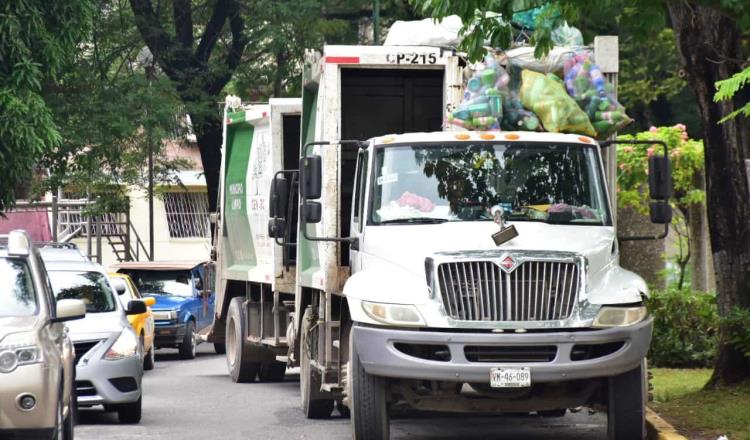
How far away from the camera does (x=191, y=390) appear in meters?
19.8

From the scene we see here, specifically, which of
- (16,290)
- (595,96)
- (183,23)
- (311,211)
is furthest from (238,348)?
(183,23)

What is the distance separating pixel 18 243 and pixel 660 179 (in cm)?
514

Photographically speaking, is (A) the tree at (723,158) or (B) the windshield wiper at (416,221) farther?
(A) the tree at (723,158)

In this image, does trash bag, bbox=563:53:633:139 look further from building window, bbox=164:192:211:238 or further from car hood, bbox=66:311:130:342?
building window, bbox=164:192:211:238

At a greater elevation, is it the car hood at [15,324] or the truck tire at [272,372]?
the car hood at [15,324]

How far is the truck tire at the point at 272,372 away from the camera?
2087 cm

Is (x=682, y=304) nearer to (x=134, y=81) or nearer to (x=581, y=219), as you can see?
(x=581, y=219)

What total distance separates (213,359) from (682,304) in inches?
480

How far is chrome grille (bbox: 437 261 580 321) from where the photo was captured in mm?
11703

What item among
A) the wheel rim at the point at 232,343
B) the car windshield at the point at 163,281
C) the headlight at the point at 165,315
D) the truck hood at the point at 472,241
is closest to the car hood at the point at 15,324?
the truck hood at the point at 472,241

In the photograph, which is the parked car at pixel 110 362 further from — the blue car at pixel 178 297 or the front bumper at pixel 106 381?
the blue car at pixel 178 297

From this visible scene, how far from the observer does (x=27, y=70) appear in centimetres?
2281

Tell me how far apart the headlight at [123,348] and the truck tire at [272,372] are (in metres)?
5.65

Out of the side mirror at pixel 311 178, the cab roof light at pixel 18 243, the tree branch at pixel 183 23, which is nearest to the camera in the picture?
the cab roof light at pixel 18 243
